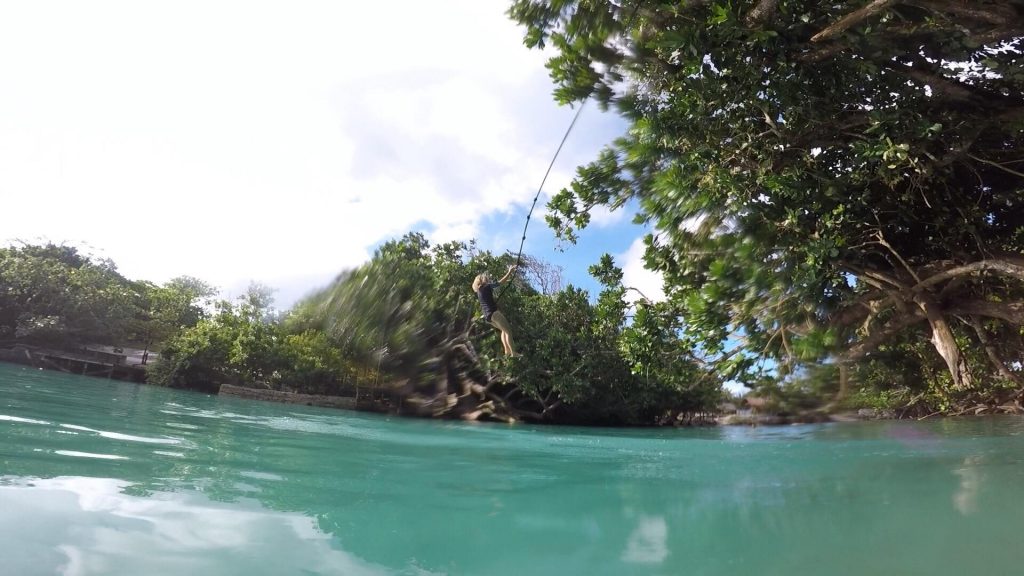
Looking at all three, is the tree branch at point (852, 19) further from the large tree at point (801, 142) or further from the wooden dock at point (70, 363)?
the wooden dock at point (70, 363)

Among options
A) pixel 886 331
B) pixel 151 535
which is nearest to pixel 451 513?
pixel 151 535

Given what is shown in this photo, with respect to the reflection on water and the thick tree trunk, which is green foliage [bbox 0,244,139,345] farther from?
the thick tree trunk

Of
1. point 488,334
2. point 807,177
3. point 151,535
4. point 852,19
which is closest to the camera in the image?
point 151,535

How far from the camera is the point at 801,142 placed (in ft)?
18.1

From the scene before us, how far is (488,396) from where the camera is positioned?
61.6ft

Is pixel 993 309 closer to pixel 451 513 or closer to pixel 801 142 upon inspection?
pixel 801 142

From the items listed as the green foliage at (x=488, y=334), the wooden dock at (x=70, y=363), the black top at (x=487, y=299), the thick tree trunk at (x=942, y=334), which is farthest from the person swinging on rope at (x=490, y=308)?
the wooden dock at (x=70, y=363)

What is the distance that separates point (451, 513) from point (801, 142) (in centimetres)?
484

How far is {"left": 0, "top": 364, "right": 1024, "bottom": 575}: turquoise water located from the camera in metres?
2.48

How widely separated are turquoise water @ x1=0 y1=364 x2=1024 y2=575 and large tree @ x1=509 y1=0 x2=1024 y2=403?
153cm

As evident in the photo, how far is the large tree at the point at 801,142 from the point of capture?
4.41 metres

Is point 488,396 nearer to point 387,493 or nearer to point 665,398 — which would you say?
point 665,398

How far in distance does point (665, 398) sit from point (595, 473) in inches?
563

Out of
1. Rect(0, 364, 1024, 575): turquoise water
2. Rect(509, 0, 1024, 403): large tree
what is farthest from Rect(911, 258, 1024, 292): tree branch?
Rect(0, 364, 1024, 575): turquoise water
